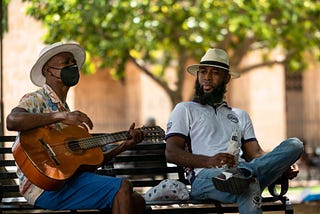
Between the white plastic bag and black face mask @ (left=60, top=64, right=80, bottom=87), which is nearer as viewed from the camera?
black face mask @ (left=60, top=64, right=80, bottom=87)

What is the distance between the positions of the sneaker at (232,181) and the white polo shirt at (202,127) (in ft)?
1.73

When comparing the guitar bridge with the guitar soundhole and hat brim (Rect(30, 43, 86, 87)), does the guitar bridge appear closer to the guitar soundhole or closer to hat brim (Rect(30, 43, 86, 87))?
the guitar soundhole

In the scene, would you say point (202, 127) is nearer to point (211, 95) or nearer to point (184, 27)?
point (211, 95)

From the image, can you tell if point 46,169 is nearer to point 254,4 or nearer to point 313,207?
point 313,207

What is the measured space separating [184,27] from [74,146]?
1195 cm

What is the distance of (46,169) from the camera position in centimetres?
686

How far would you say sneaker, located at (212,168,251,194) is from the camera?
23.1ft

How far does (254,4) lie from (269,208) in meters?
10.1

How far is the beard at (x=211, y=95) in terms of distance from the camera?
792 centimetres

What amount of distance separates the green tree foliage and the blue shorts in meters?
8.80

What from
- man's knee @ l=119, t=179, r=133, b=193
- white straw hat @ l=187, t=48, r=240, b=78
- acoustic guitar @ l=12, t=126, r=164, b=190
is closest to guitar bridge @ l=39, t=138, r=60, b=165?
acoustic guitar @ l=12, t=126, r=164, b=190


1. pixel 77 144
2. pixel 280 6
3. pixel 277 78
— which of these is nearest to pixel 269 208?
pixel 77 144

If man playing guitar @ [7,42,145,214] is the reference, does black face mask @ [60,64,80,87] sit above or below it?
above

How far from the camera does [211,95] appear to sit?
7.92m
